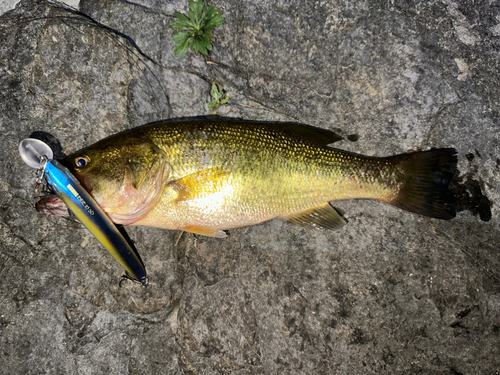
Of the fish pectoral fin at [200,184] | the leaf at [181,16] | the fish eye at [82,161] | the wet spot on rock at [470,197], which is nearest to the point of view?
the fish eye at [82,161]

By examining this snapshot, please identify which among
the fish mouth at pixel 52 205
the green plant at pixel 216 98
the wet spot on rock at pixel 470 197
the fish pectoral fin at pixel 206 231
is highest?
the green plant at pixel 216 98

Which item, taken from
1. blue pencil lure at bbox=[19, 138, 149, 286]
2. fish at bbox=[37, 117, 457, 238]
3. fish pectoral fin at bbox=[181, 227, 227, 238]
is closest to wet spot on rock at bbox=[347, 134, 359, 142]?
fish at bbox=[37, 117, 457, 238]

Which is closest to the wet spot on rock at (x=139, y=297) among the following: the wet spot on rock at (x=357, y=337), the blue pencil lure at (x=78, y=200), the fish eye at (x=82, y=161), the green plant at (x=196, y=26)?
the blue pencil lure at (x=78, y=200)

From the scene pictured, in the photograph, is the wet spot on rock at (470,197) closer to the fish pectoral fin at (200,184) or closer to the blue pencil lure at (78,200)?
the fish pectoral fin at (200,184)

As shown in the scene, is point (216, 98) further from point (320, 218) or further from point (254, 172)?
point (320, 218)

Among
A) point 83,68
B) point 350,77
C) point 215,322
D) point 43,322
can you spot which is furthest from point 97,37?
point 215,322

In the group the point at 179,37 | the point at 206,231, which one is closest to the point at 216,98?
the point at 179,37
